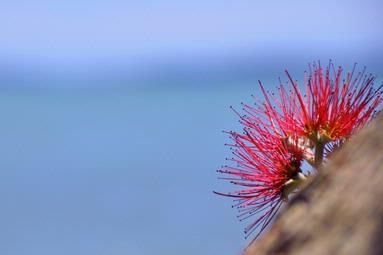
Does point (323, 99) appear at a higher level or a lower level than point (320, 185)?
higher

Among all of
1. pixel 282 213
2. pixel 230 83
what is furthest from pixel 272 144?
pixel 230 83

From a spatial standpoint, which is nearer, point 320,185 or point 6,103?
point 320,185

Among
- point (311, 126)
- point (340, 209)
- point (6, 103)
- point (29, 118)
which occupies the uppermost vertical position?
point (6, 103)

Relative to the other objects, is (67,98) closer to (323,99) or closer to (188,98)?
(188,98)

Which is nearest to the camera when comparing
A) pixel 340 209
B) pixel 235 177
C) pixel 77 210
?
pixel 340 209

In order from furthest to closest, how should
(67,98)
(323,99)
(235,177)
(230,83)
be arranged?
(230,83) < (67,98) < (235,177) < (323,99)
